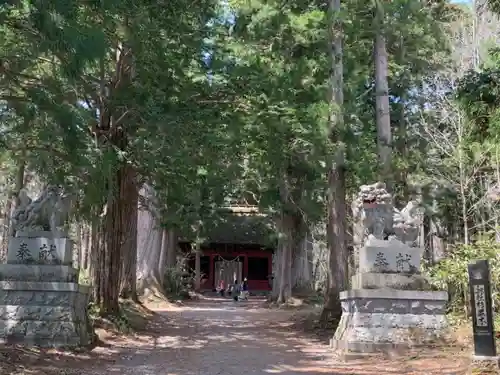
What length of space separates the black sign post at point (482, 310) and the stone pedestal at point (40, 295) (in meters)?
6.08

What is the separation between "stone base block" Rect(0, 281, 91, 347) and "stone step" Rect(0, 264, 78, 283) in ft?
0.36

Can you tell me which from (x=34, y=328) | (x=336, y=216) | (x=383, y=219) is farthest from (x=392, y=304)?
(x=34, y=328)

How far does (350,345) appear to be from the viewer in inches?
368

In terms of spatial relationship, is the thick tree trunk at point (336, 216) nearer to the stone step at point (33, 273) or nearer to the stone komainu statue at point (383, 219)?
the stone komainu statue at point (383, 219)

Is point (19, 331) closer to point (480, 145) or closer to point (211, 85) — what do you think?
point (211, 85)

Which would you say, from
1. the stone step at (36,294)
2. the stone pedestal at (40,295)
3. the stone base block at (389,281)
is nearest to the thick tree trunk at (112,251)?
the stone pedestal at (40,295)

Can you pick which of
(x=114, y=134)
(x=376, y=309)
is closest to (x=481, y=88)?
(x=376, y=309)

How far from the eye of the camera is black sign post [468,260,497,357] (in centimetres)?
712

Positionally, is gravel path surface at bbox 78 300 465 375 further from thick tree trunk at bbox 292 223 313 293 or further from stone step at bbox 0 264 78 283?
thick tree trunk at bbox 292 223 313 293

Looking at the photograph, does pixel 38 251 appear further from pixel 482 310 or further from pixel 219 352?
pixel 482 310

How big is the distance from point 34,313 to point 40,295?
30 centimetres

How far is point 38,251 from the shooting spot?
9.59m

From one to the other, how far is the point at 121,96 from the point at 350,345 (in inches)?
236

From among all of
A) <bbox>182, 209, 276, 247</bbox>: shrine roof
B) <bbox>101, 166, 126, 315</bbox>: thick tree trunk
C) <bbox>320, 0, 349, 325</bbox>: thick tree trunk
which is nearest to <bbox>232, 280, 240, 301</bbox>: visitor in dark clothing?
<bbox>182, 209, 276, 247</bbox>: shrine roof
